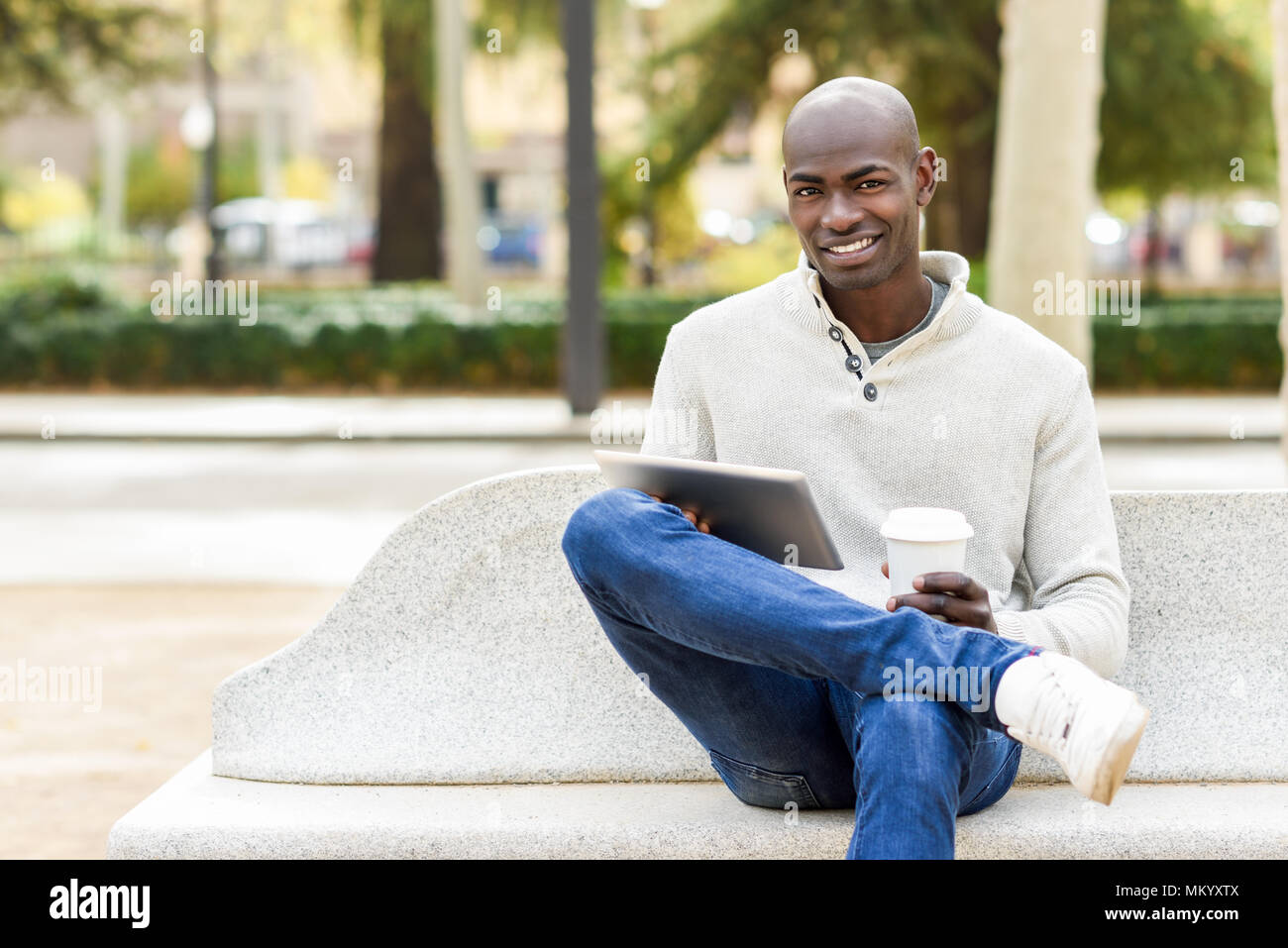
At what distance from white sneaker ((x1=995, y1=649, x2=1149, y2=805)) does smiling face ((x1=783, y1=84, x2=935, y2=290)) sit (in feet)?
2.93

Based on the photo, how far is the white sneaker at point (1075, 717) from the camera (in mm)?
2438

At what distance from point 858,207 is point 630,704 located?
1.09 meters

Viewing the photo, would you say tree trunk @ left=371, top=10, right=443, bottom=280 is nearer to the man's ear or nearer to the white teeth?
the man's ear

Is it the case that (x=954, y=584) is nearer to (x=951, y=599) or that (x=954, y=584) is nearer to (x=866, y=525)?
(x=951, y=599)

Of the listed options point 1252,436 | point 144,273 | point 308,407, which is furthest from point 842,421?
point 144,273

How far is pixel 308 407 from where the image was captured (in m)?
16.4

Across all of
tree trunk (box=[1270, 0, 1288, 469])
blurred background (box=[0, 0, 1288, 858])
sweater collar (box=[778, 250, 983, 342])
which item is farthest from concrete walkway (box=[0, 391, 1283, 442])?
sweater collar (box=[778, 250, 983, 342])

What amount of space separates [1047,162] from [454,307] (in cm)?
1002

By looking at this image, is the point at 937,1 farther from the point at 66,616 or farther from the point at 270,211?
the point at 270,211

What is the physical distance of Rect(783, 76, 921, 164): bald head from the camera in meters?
3.04

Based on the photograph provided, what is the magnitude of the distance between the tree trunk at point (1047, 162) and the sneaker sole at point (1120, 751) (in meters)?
7.40

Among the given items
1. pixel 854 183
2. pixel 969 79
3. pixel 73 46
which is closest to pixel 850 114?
pixel 854 183

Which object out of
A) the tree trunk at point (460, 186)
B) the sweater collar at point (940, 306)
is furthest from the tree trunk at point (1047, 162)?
the tree trunk at point (460, 186)

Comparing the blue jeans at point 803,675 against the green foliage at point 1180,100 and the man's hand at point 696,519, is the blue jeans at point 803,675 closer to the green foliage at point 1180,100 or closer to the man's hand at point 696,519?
the man's hand at point 696,519
